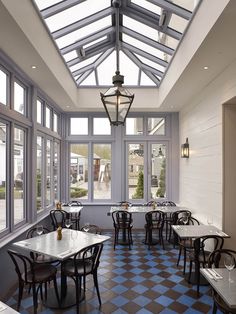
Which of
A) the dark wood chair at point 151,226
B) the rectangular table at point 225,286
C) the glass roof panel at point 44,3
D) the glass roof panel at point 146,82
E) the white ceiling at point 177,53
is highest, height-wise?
the glass roof panel at point 44,3

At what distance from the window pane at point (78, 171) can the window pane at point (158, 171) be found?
6.75ft

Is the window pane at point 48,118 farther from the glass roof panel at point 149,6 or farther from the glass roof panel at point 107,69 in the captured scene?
the glass roof panel at point 149,6

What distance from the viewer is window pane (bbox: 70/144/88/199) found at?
8.02m

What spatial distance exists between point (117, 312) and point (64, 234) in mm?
1477

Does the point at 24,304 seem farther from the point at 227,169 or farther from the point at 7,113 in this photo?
the point at 227,169

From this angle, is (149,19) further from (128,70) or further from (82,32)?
(128,70)

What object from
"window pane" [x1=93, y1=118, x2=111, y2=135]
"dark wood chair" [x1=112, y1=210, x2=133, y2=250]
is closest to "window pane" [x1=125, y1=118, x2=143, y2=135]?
"window pane" [x1=93, y1=118, x2=111, y2=135]

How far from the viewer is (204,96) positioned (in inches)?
217

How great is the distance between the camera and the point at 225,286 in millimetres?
2555

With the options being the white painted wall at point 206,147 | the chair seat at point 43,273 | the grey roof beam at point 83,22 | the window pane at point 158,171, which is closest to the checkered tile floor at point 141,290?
the chair seat at point 43,273

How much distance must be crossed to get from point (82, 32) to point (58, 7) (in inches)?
44.4

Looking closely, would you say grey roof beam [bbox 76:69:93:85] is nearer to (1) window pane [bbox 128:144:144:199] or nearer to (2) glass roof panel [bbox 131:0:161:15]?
(1) window pane [bbox 128:144:144:199]

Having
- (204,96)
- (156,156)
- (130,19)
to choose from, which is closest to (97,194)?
(156,156)

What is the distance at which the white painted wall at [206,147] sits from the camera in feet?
15.0
